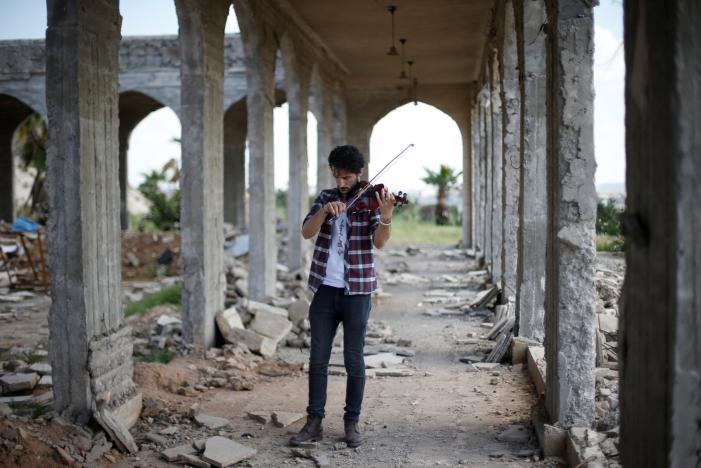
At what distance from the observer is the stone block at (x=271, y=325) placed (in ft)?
30.3

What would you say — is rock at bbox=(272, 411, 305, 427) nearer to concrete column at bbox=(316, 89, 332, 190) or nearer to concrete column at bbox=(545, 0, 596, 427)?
concrete column at bbox=(545, 0, 596, 427)

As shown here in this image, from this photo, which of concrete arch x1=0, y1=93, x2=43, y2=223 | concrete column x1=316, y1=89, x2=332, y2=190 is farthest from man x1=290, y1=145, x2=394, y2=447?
concrete arch x1=0, y1=93, x2=43, y2=223

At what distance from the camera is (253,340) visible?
345 inches

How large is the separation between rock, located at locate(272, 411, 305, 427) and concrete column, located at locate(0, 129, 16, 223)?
21.7 meters

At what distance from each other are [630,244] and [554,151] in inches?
109

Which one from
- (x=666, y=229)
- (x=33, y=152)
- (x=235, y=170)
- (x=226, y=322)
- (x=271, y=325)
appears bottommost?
(x=271, y=325)

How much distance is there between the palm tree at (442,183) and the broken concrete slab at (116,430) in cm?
3047

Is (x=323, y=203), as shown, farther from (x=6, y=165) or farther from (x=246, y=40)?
(x=6, y=165)

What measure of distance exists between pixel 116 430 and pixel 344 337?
189cm

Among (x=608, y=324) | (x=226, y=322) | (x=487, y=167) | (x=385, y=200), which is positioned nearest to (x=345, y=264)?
(x=385, y=200)

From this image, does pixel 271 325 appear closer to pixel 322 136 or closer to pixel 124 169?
pixel 322 136

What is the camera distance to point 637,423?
250 cm

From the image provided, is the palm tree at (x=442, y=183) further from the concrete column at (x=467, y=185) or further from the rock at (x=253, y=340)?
the rock at (x=253, y=340)

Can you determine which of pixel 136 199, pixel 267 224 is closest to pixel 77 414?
pixel 267 224
